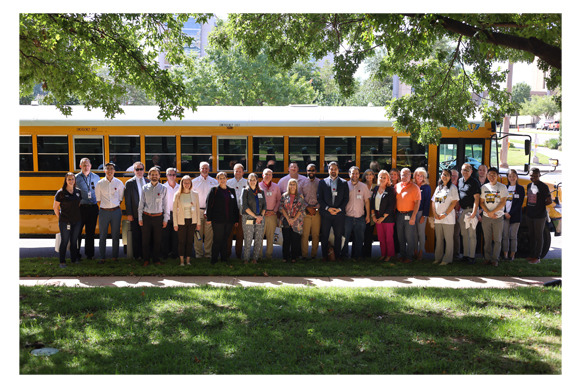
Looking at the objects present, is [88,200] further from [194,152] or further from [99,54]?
[99,54]

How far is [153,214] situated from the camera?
400 inches

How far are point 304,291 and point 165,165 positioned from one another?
183 inches

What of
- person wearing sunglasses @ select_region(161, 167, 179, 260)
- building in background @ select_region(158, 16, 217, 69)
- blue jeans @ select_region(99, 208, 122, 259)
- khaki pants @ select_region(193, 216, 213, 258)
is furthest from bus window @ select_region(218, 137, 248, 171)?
building in background @ select_region(158, 16, 217, 69)

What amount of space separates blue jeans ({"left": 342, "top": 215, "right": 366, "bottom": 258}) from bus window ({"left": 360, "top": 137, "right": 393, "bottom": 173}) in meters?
1.35

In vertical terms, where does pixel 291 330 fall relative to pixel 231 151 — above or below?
below

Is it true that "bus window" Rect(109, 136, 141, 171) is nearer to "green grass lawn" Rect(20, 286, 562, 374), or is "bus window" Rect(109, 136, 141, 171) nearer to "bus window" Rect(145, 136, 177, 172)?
"bus window" Rect(145, 136, 177, 172)

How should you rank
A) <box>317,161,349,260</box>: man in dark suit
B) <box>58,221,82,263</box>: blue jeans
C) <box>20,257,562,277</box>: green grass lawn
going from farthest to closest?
<box>317,161,349,260</box>: man in dark suit → <box>58,221,82,263</box>: blue jeans → <box>20,257,562,277</box>: green grass lawn

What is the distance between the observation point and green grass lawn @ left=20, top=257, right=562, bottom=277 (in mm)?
9711

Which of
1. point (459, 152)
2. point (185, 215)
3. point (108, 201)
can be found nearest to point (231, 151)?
point (185, 215)

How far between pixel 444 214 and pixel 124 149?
639cm

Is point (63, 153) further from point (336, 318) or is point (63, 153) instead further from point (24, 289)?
point (336, 318)

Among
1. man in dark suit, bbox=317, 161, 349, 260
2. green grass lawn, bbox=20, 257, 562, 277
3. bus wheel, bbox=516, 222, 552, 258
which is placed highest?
man in dark suit, bbox=317, 161, 349, 260

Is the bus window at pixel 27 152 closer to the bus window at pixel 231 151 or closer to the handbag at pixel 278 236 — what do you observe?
the bus window at pixel 231 151

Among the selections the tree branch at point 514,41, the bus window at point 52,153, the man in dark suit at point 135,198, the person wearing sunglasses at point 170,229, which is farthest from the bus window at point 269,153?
the tree branch at point 514,41
